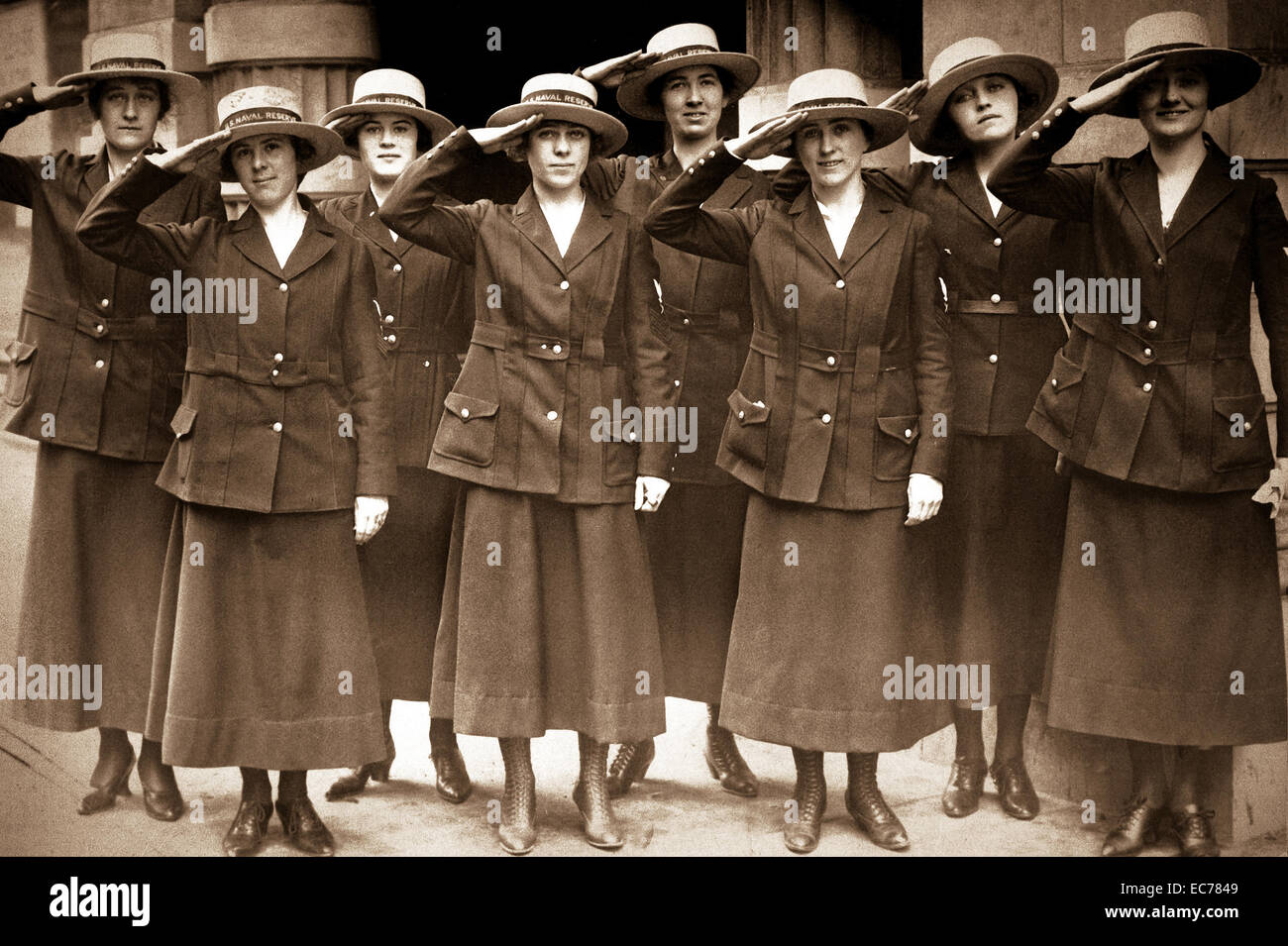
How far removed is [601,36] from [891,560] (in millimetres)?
3408

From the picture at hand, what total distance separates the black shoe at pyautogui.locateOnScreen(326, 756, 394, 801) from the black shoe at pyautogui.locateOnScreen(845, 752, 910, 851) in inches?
64.0

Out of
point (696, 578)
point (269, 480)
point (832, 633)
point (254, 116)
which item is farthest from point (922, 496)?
point (254, 116)

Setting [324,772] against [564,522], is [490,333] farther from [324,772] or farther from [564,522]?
[324,772]

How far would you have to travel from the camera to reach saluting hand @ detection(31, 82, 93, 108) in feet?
17.2

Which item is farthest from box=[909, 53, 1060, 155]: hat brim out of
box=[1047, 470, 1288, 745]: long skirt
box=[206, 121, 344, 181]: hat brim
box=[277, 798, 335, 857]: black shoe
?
box=[277, 798, 335, 857]: black shoe

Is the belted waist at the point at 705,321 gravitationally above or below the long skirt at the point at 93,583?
above

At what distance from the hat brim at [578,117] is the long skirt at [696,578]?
48.1 inches

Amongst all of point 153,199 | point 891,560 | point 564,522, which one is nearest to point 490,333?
point 564,522

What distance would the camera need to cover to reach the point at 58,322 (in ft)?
Result: 17.8

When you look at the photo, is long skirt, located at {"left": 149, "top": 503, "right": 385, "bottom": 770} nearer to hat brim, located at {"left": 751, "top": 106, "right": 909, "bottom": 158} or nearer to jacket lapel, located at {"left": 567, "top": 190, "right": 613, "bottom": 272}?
jacket lapel, located at {"left": 567, "top": 190, "right": 613, "bottom": 272}

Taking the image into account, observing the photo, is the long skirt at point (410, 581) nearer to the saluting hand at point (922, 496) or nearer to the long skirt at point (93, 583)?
the long skirt at point (93, 583)

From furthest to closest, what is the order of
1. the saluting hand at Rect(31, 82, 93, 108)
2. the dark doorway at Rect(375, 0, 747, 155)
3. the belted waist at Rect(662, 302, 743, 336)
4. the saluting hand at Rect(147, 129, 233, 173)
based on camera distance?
the dark doorway at Rect(375, 0, 747, 155), the belted waist at Rect(662, 302, 743, 336), the saluting hand at Rect(31, 82, 93, 108), the saluting hand at Rect(147, 129, 233, 173)

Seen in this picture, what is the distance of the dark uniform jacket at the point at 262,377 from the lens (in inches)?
196

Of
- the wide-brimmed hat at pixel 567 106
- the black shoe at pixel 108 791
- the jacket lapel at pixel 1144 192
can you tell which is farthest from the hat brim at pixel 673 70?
the black shoe at pixel 108 791
